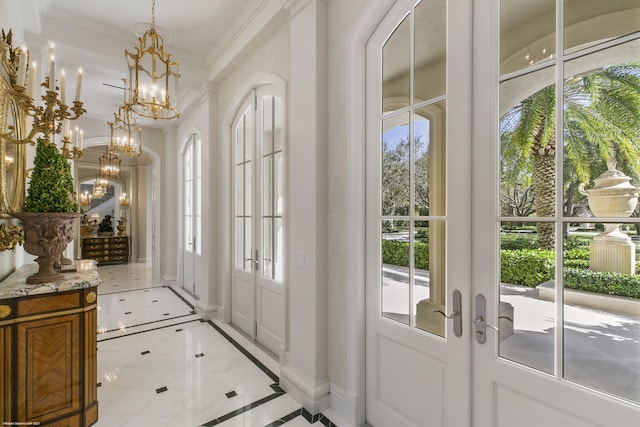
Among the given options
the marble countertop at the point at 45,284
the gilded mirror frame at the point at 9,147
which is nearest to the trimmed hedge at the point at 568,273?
the marble countertop at the point at 45,284

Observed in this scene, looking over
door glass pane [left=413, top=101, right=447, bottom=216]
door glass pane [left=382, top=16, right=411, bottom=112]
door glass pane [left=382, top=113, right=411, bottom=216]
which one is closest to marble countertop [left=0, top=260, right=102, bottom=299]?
door glass pane [left=382, top=113, right=411, bottom=216]

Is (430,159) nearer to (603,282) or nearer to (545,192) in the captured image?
(545,192)

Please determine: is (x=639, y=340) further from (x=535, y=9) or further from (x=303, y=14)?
(x=303, y=14)

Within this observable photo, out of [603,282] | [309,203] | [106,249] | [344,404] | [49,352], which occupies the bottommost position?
[344,404]

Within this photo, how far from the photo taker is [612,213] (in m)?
1.25

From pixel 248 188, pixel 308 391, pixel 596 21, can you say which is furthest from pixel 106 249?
pixel 596 21

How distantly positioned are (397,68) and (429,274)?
4.51 ft

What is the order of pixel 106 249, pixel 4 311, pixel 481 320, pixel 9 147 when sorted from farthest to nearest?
pixel 106 249
pixel 9 147
pixel 4 311
pixel 481 320

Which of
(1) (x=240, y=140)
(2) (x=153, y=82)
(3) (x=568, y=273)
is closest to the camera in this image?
(3) (x=568, y=273)

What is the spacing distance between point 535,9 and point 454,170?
83 cm

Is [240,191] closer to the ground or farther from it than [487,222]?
farther from it

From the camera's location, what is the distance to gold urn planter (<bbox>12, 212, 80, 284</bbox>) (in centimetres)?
200

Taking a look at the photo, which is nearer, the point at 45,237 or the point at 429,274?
the point at 429,274

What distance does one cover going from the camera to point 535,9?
1.46 metres
